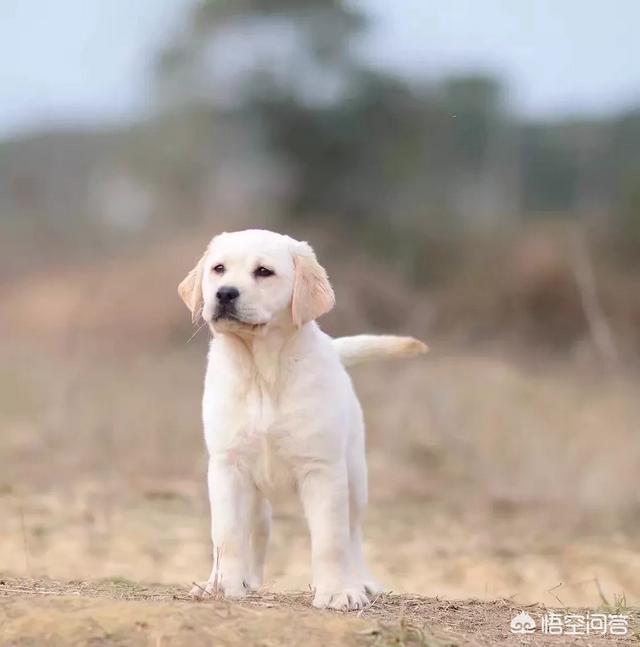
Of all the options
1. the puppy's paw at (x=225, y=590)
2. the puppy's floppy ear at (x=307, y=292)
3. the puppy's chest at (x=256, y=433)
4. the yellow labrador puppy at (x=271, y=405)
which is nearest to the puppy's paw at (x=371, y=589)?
the yellow labrador puppy at (x=271, y=405)

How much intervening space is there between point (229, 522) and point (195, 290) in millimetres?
839

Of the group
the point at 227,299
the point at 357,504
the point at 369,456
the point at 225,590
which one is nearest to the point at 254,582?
the point at 225,590

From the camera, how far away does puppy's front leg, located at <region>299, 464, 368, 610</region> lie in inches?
160

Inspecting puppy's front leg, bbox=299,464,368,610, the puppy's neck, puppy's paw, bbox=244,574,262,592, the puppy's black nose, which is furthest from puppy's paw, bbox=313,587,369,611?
the puppy's black nose

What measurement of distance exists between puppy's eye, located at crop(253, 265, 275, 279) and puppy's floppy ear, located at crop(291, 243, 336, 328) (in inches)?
4.1

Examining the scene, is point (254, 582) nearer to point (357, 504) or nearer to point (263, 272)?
point (357, 504)

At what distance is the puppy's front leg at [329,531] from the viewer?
13.3ft

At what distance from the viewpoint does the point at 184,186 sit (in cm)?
973

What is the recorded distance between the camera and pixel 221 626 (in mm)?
3445

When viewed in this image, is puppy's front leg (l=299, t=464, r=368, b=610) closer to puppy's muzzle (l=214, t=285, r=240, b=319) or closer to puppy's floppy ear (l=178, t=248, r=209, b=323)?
puppy's muzzle (l=214, t=285, r=240, b=319)

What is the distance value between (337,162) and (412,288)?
135 centimetres

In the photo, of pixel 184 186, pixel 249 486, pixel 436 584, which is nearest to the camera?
pixel 249 486

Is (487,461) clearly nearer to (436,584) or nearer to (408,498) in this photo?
(408,498)

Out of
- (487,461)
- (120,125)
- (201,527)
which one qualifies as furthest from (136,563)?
(120,125)
